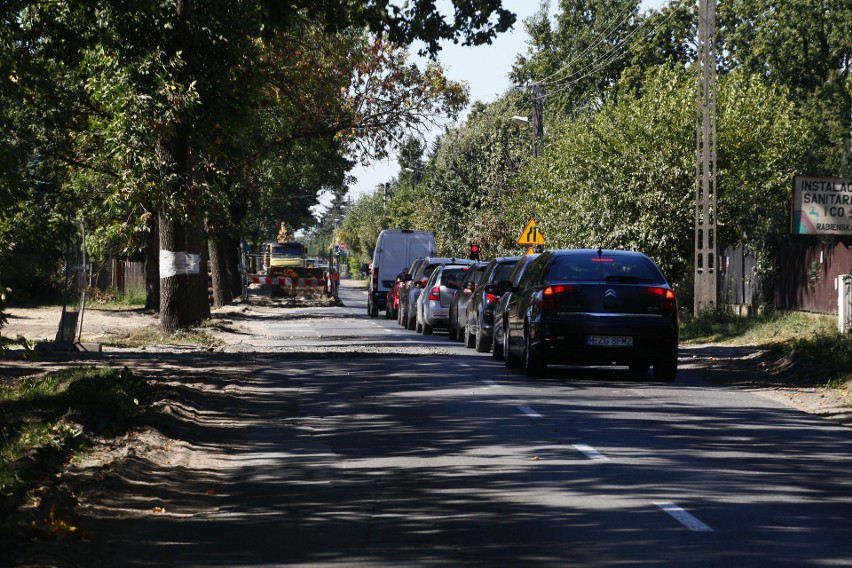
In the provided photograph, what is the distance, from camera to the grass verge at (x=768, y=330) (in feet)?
78.4

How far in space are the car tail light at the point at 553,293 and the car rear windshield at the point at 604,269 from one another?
0.80 feet

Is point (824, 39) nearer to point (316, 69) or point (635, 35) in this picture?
point (635, 35)

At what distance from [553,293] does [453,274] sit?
42.5ft

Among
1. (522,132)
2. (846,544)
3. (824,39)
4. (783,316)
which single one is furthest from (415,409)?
(824,39)

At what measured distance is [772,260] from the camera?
37000mm

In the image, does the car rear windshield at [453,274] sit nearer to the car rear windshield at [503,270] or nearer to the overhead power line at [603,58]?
the car rear windshield at [503,270]

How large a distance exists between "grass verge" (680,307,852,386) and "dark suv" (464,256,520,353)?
4.74m

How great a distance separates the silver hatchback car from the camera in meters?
31.5

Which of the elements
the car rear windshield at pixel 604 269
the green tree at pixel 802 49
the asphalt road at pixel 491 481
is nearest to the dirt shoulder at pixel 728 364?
the asphalt road at pixel 491 481

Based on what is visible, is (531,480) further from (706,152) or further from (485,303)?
(706,152)

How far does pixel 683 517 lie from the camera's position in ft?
27.9

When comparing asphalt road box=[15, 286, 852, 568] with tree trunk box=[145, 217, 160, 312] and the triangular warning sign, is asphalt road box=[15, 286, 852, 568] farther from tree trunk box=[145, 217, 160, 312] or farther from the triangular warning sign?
tree trunk box=[145, 217, 160, 312]

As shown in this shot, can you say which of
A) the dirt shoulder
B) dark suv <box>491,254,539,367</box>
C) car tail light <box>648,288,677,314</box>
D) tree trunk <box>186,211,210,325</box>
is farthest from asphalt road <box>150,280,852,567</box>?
tree trunk <box>186,211,210,325</box>

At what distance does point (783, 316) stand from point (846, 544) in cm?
2668
